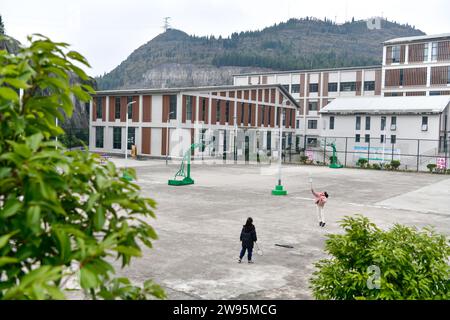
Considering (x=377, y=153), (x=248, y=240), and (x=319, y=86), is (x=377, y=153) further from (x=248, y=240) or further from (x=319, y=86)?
(x=248, y=240)

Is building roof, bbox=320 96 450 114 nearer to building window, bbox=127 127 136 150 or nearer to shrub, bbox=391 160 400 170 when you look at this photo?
shrub, bbox=391 160 400 170

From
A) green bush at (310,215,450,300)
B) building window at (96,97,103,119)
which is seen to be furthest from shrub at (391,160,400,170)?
green bush at (310,215,450,300)

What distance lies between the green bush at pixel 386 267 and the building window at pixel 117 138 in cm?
5616

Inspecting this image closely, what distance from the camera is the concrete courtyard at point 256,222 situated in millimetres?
11453

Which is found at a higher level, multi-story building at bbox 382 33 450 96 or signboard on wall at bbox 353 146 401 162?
multi-story building at bbox 382 33 450 96

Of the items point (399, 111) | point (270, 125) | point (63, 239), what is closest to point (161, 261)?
point (63, 239)

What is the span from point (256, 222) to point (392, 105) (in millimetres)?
46941

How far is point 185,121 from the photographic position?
5606 centimetres

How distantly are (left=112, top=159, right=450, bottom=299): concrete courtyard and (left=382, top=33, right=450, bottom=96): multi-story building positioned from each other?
3968cm

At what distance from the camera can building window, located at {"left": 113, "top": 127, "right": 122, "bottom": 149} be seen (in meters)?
61.4

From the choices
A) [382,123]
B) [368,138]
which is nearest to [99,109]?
[368,138]

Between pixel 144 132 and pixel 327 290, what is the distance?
5347 cm

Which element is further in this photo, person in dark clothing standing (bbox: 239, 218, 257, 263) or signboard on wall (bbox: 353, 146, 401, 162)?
signboard on wall (bbox: 353, 146, 401, 162)

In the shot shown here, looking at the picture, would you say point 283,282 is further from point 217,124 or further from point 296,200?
point 217,124
